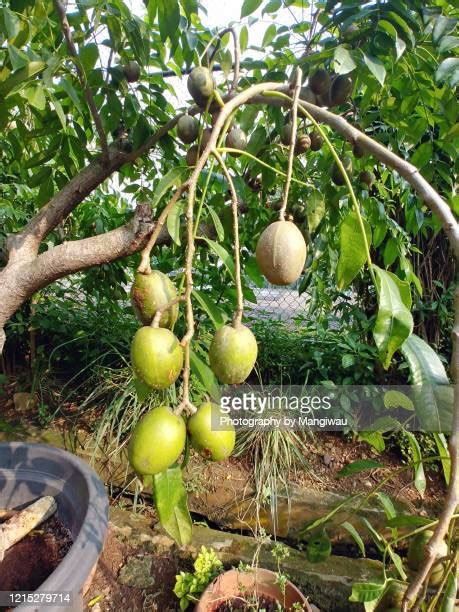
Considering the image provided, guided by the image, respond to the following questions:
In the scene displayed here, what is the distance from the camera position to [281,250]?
72 centimetres

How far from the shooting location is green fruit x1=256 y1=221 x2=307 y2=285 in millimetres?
719

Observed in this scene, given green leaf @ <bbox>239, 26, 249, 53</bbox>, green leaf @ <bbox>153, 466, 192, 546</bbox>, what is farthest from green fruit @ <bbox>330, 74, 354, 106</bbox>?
green leaf @ <bbox>153, 466, 192, 546</bbox>

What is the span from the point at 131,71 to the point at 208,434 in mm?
1229

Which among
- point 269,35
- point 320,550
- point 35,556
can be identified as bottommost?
point 35,556

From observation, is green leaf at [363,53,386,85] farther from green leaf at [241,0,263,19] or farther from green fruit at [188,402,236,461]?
green fruit at [188,402,236,461]

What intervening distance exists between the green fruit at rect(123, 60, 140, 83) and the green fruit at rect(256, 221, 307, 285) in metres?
0.97

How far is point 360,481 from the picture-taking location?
2506mm

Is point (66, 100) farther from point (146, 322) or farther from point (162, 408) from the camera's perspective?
point (162, 408)

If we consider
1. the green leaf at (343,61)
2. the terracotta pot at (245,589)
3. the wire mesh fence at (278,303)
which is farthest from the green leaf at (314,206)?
the wire mesh fence at (278,303)

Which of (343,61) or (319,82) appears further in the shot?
(319,82)

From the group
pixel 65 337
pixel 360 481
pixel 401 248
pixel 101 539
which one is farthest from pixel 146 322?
pixel 65 337

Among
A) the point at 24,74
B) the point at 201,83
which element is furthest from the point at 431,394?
the point at 24,74

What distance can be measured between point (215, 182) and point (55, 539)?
151 cm

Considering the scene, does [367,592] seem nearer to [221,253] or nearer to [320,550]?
[320,550]
